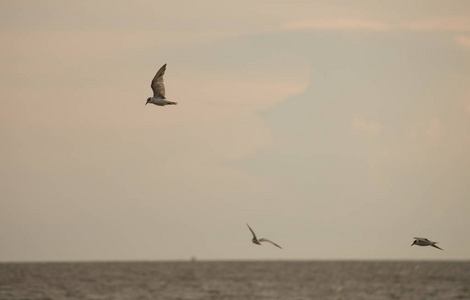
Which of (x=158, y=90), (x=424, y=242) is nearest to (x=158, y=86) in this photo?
(x=158, y=90)

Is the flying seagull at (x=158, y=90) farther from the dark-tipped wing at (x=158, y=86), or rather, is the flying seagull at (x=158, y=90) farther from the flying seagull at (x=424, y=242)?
the flying seagull at (x=424, y=242)

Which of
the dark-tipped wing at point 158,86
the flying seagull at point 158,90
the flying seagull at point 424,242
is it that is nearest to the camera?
the flying seagull at point 424,242

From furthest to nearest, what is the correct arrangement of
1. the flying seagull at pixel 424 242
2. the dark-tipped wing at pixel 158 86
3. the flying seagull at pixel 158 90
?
the dark-tipped wing at pixel 158 86 < the flying seagull at pixel 158 90 < the flying seagull at pixel 424 242

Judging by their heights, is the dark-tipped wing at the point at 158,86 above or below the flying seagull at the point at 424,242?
above

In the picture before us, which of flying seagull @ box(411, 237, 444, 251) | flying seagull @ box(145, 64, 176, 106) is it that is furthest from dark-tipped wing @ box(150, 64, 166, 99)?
flying seagull @ box(411, 237, 444, 251)

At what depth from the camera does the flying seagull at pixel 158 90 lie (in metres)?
41.8

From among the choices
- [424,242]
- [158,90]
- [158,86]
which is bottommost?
[424,242]

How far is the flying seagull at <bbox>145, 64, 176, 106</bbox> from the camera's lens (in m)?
41.8

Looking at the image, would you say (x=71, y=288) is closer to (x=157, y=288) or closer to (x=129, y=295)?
(x=157, y=288)

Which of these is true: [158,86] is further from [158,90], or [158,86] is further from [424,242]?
[424,242]

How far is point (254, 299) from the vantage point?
15412 cm

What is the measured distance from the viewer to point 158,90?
4269cm

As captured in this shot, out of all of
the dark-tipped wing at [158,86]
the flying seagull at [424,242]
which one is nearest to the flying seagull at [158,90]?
the dark-tipped wing at [158,86]

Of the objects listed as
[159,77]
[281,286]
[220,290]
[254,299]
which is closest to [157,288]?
[220,290]
